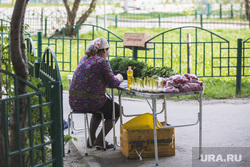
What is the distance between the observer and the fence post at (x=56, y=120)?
12.9 ft

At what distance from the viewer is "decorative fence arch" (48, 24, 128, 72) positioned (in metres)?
10.7

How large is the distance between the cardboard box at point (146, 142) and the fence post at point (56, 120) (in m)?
1.66

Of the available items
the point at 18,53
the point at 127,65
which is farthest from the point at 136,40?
the point at 18,53

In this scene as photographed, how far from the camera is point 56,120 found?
398cm

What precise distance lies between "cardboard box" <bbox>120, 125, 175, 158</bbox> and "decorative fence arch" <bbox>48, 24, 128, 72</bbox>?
4374 millimetres

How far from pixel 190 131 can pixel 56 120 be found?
11.2 ft

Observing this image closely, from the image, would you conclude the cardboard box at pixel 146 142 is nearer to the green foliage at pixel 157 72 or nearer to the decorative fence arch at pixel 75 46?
the green foliage at pixel 157 72

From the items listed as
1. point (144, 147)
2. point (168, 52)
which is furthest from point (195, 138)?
point (168, 52)

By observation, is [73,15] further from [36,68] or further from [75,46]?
[36,68]

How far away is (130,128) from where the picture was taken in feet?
18.6

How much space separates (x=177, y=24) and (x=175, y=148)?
19.6m

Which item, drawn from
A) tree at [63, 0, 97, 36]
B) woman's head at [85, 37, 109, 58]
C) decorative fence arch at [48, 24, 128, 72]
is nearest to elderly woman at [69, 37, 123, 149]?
woman's head at [85, 37, 109, 58]

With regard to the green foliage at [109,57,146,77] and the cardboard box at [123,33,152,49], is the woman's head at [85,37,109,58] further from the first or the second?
the cardboard box at [123,33,152,49]

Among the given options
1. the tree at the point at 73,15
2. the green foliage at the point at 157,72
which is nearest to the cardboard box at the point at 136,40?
the green foliage at the point at 157,72
